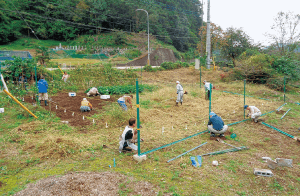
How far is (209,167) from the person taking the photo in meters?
5.21

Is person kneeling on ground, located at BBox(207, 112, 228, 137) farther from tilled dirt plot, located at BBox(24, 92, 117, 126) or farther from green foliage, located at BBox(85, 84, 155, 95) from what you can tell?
green foliage, located at BBox(85, 84, 155, 95)

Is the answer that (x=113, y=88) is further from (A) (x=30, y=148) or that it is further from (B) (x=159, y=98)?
(A) (x=30, y=148)

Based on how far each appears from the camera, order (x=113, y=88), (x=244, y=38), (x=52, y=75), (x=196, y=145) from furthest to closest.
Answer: (x=244, y=38) < (x=52, y=75) < (x=113, y=88) < (x=196, y=145)

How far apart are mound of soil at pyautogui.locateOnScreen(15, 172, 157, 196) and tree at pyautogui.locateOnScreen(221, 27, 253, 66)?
2903 centimetres

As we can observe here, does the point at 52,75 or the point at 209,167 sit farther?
the point at 52,75

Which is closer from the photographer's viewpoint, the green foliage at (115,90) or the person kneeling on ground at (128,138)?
the person kneeling on ground at (128,138)

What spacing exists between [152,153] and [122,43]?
1981 inches

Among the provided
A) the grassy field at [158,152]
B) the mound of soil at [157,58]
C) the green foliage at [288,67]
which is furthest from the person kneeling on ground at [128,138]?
the mound of soil at [157,58]

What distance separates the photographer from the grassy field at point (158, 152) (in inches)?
179

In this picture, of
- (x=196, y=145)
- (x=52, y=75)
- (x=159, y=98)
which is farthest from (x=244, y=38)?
(x=196, y=145)

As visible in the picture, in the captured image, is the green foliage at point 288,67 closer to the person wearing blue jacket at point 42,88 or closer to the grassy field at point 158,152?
the grassy field at point 158,152

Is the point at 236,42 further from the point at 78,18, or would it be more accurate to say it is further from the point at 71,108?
the point at 78,18

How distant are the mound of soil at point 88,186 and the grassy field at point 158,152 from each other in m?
0.19

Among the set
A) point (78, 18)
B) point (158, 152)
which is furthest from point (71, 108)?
point (78, 18)
